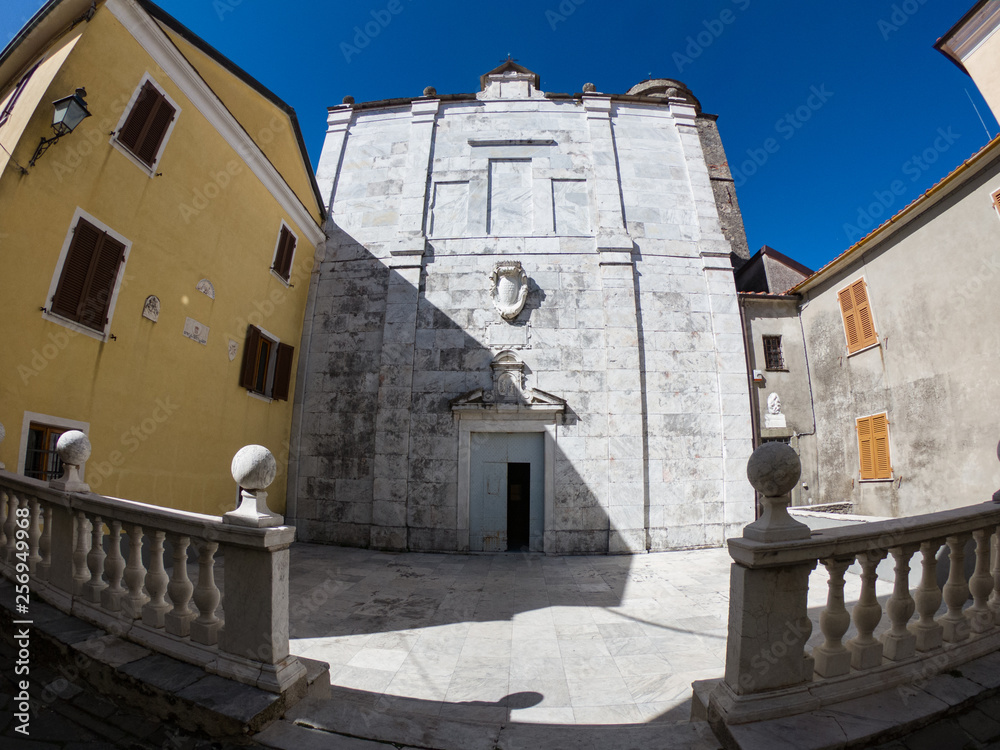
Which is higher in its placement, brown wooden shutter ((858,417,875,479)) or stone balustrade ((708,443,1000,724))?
brown wooden shutter ((858,417,875,479))

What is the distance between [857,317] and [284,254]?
1316 cm

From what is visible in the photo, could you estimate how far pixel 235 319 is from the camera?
27.1 ft

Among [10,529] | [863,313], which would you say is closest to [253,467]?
[10,529]

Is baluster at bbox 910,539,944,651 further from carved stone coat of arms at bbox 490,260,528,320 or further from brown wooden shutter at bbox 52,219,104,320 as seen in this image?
brown wooden shutter at bbox 52,219,104,320

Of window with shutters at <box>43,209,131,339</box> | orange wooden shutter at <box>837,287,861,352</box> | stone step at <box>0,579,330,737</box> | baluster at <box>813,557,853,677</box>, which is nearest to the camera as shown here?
stone step at <box>0,579,330,737</box>

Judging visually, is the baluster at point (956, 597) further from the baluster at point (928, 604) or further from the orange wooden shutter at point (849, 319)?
the orange wooden shutter at point (849, 319)

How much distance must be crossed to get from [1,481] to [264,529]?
3.57 metres

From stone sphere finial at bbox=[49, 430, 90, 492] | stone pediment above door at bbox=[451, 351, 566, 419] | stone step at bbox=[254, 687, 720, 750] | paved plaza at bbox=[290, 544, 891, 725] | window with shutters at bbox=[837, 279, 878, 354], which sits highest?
window with shutters at bbox=[837, 279, 878, 354]

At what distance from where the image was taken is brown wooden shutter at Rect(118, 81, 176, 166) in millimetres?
6270

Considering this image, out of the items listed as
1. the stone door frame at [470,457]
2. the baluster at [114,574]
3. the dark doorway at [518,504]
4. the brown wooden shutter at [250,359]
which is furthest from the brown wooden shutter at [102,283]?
the dark doorway at [518,504]

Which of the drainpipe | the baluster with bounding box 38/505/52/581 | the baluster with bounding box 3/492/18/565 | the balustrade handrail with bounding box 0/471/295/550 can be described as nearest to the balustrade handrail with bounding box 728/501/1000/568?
the balustrade handrail with bounding box 0/471/295/550

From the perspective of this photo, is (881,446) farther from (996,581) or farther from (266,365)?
(266,365)

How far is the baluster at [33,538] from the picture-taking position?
369cm

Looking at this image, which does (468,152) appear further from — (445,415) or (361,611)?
(361,611)
